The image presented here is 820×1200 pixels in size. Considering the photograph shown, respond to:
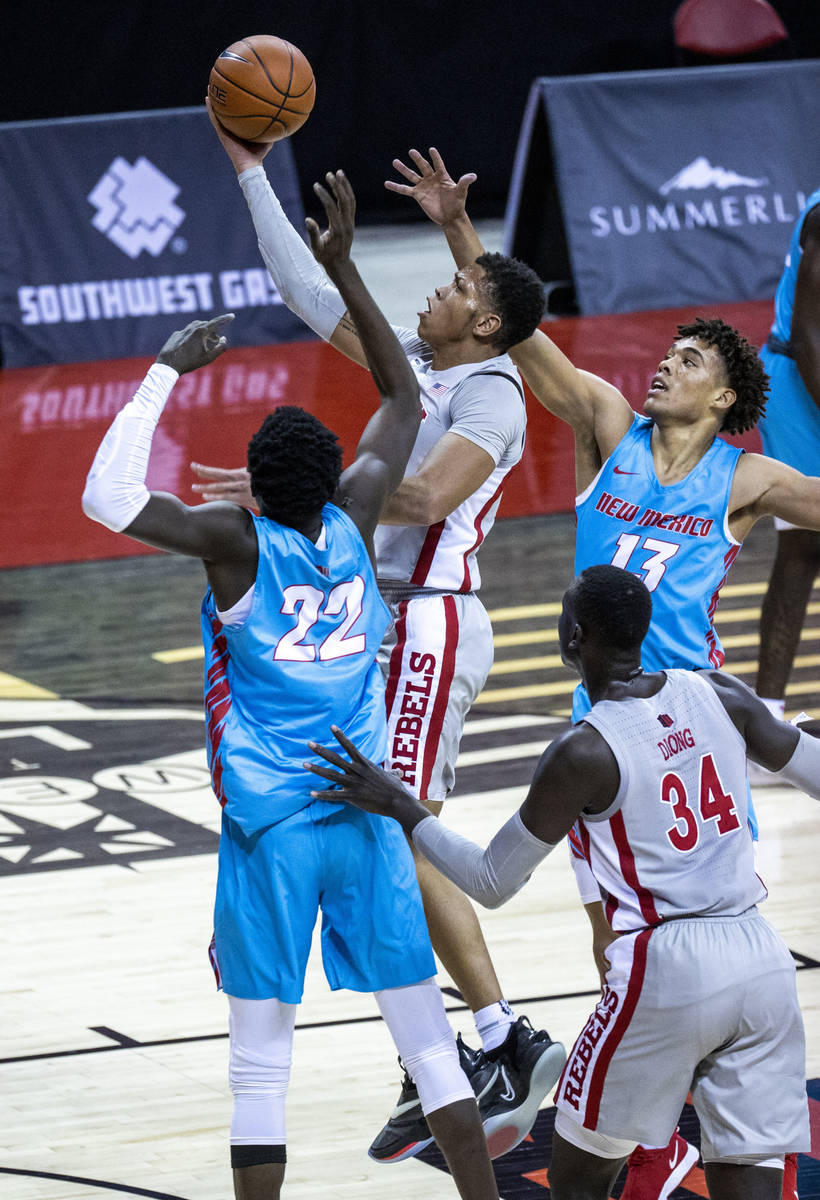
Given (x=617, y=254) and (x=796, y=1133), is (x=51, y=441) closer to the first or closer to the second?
(x=617, y=254)

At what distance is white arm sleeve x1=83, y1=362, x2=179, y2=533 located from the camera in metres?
3.44

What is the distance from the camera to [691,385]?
4.34 m

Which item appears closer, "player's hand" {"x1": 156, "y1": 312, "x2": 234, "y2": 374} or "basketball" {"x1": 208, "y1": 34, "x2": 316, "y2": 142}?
"player's hand" {"x1": 156, "y1": 312, "x2": 234, "y2": 374}

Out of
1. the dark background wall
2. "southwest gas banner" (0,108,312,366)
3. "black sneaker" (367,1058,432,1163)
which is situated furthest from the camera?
the dark background wall

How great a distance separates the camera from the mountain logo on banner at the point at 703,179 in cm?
1502

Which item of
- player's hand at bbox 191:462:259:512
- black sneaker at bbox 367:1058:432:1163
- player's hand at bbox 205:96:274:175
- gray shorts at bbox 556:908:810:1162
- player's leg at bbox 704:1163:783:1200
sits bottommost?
black sneaker at bbox 367:1058:432:1163

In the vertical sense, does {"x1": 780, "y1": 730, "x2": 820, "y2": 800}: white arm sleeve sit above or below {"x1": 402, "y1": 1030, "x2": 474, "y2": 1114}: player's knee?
above

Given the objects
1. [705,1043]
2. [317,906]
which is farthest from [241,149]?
[705,1043]

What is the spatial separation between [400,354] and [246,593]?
0.78 metres

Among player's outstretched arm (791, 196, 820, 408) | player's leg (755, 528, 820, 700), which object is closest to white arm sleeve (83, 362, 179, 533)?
player's outstretched arm (791, 196, 820, 408)

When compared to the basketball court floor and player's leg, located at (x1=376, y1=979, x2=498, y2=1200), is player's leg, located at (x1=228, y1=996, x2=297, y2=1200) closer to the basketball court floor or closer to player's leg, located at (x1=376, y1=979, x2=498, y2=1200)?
player's leg, located at (x1=376, y1=979, x2=498, y2=1200)

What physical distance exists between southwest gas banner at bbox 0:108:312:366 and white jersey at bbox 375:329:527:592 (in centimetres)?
971

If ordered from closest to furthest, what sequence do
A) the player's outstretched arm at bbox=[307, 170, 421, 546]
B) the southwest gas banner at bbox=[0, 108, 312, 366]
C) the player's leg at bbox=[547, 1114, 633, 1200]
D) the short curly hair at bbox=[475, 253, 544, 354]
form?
the player's leg at bbox=[547, 1114, 633, 1200], the player's outstretched arm at bbox=[307, 170, 421, 546], the short curly hair at bbox=[475, 253, 544, 354], the southwest gas banner at bbox=[0, 108, 312, 366]

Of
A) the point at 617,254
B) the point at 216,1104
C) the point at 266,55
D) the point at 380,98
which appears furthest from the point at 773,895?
the point at 380,98
